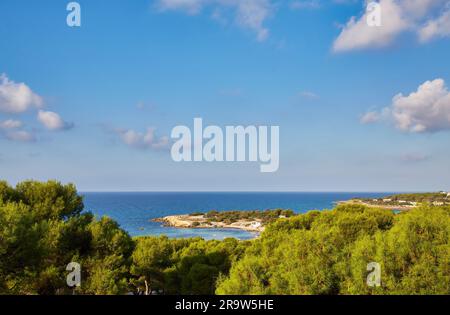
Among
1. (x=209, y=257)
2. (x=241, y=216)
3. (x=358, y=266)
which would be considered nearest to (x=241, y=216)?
(x=241, y=216)

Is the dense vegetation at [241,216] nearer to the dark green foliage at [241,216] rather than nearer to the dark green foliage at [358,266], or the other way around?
the dark green foliage at [241,216]

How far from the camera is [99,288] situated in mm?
17547

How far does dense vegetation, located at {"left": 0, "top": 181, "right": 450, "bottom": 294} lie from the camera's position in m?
13.7

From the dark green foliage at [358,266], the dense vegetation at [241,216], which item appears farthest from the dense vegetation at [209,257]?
the dense vegetation at [241,216]

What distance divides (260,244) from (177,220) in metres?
79.6

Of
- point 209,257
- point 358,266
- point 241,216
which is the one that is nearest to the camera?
point 358,266

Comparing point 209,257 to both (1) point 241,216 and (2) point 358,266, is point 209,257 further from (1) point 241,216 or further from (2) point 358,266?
(1) point 241,216

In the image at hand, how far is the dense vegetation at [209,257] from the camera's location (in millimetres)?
13727

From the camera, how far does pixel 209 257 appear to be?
88.9ft

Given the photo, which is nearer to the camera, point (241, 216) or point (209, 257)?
point (209, 257)

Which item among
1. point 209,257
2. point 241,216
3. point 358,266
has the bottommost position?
point 241,216
